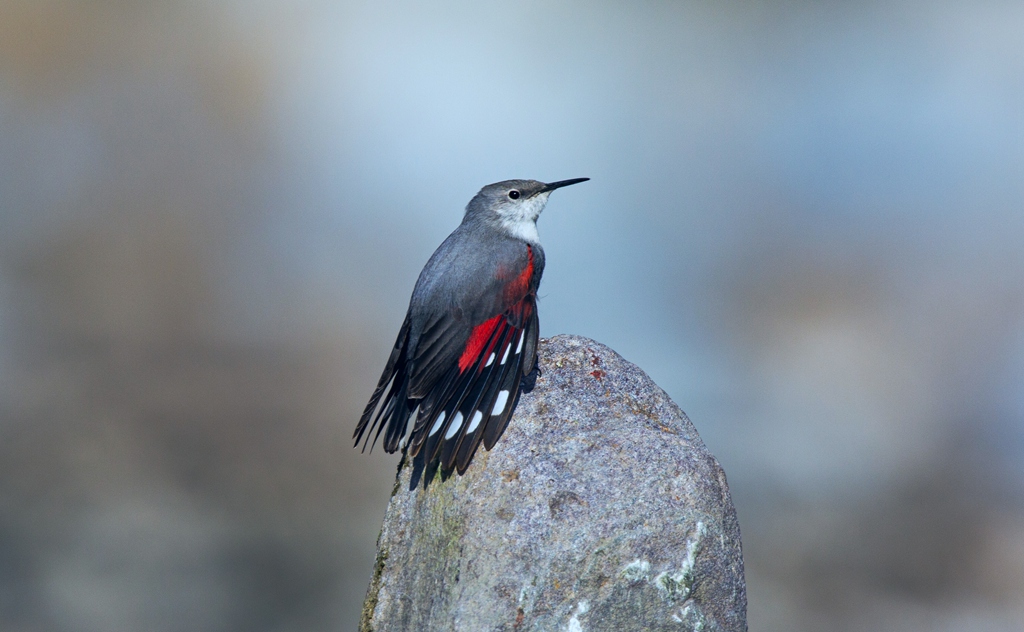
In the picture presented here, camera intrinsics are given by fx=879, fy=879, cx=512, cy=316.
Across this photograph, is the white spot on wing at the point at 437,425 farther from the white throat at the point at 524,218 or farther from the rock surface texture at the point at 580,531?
the white throat at the point at 524,218

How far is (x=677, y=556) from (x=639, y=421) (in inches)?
24.8

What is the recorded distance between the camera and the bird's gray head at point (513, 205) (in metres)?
5.23

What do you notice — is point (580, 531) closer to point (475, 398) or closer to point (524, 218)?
point (475, 398)

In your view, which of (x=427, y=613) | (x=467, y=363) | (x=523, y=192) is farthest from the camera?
(x=523, y=192)

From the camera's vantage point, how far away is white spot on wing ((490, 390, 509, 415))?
4.02m

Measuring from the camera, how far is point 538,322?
176 inches

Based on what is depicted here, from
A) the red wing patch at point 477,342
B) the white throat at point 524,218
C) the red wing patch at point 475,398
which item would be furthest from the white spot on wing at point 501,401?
the white throat at point 524,218

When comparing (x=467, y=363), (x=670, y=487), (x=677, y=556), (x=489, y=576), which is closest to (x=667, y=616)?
(x=677, y=556)

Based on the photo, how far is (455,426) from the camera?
403 centimetres

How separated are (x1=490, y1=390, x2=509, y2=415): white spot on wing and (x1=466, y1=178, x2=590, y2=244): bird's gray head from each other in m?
1.37

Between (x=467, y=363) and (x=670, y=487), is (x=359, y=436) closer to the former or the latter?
(x=467, y=363)

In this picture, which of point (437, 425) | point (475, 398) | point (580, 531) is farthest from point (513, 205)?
point (580, 531)

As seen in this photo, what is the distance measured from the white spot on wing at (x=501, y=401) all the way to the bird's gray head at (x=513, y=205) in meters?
1.37

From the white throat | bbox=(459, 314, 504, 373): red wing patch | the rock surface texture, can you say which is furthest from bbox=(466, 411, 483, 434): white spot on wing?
the white throat
